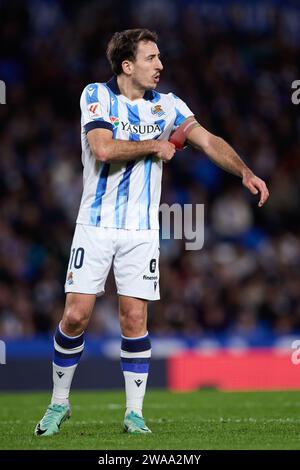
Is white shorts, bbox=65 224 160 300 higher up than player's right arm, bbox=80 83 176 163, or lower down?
lower down

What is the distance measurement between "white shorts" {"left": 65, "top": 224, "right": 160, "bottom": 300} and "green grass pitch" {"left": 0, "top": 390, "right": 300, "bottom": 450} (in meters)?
1.00

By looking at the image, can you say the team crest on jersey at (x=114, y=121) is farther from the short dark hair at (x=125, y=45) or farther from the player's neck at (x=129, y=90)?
the short dark hair at (x=125, y=45)

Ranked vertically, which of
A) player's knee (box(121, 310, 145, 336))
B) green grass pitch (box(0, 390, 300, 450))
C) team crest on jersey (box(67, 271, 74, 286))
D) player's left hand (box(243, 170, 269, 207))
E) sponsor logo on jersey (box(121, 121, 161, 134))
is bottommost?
green grass pitch (box(0, 390, 300, 450))

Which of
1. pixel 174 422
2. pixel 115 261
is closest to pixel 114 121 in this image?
pixel 115 261

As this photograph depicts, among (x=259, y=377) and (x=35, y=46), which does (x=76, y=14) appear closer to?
(x=35, y=46)

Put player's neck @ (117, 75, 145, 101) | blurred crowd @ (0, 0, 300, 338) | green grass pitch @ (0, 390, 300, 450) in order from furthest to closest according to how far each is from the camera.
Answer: blurred crowd @ (0, 0, 300, 338)
player's neck @ (117, 75, 145, 101)
green grass pitch @ (0, 390, 300, 450)

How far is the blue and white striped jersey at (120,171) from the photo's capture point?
7336 mm

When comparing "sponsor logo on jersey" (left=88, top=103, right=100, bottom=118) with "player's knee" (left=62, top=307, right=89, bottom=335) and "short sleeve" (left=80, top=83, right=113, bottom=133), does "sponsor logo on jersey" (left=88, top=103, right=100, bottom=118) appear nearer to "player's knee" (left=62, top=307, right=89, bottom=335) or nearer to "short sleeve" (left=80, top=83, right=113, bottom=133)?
"short sleeve" (left=80, top=83, right=113, bottom=133)

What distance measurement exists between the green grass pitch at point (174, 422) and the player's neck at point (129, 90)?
237 centimetres

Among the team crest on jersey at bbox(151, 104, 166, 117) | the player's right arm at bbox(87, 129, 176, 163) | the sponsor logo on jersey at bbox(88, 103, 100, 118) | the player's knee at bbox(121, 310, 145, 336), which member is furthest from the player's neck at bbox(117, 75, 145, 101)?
the player's knee at bbox(121, 310, 145, 336)

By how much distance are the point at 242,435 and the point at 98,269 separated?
4.87 feet

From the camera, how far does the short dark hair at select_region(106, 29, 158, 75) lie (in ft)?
24.5

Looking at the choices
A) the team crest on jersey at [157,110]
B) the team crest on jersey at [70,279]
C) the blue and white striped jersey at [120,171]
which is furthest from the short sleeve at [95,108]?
the team crest on jersey at [70,279]

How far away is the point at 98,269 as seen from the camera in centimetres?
726
